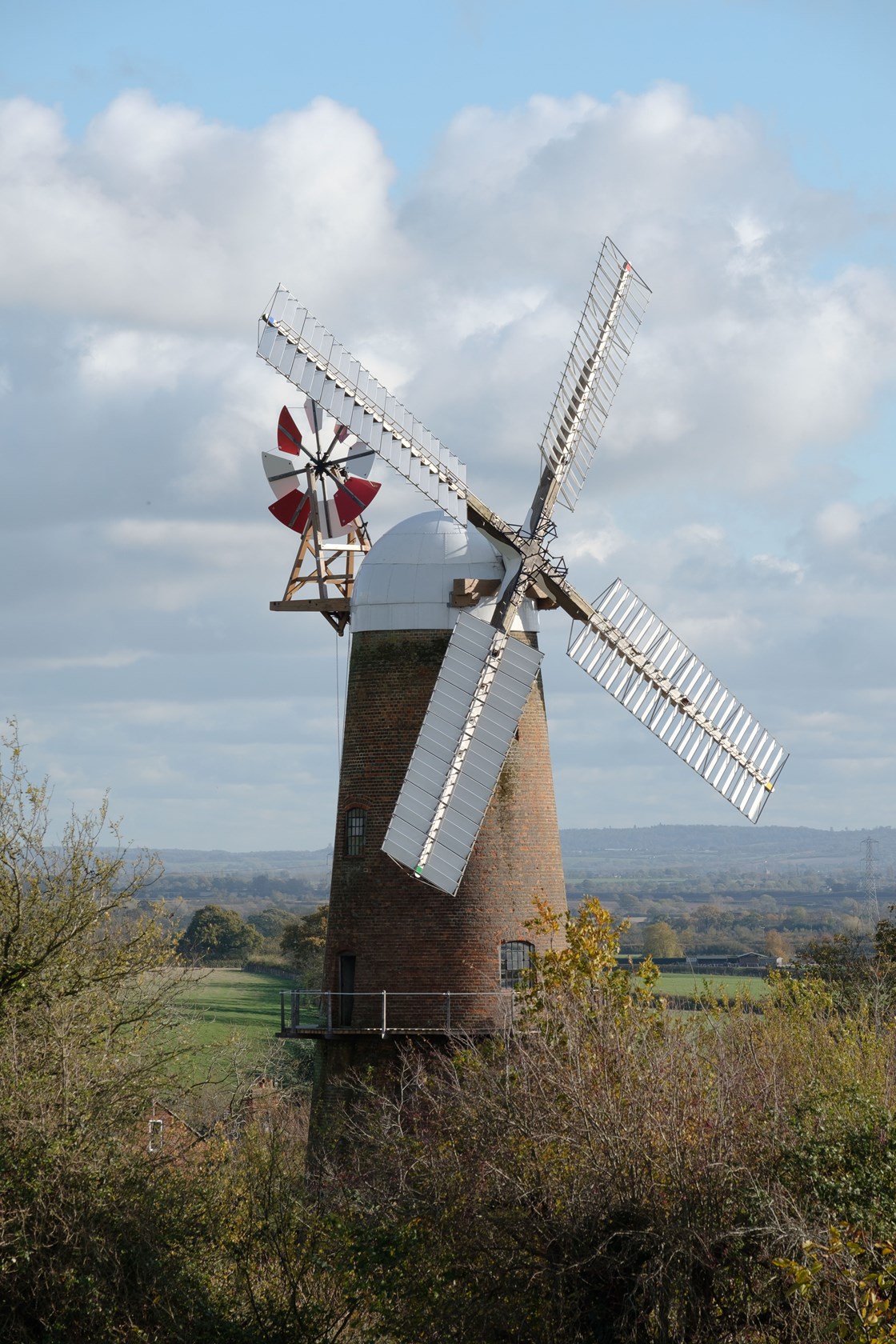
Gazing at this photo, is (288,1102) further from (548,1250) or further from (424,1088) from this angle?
(548,1250)

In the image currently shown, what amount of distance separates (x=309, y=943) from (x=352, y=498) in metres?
44.7

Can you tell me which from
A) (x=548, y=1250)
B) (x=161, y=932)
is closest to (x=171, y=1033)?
(x=161, y=932)

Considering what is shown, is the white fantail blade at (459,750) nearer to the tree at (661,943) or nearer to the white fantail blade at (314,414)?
the white fantail blade at (314,414)

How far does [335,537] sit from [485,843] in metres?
5.59

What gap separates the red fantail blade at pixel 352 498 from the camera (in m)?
25.9

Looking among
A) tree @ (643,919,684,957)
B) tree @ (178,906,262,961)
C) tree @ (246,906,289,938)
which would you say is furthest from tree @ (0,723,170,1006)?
tree @ (246,906,289,938)

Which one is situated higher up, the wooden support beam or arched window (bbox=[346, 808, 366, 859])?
the wooden support beam

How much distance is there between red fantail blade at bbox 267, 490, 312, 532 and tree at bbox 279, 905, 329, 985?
41347 mm

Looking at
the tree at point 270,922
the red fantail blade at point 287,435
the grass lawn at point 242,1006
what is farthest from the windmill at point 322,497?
the tree at point 270,922

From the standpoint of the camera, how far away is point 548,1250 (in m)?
15.3

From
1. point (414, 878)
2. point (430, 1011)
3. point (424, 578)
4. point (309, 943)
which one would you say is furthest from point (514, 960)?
point (309, 943)

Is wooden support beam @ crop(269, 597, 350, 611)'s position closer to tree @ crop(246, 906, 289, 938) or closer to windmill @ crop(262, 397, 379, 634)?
windmill @ crop(262, 397, 379, 634)

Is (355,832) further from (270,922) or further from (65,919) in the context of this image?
(270,922)

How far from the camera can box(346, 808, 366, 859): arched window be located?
24.1m
